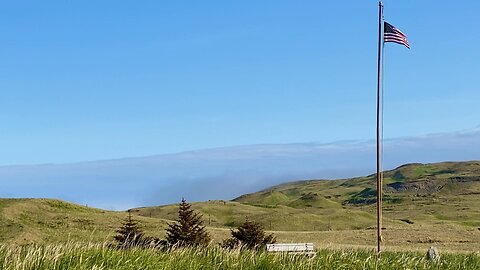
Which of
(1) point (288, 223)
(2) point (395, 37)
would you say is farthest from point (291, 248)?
(1) point (288, 223)

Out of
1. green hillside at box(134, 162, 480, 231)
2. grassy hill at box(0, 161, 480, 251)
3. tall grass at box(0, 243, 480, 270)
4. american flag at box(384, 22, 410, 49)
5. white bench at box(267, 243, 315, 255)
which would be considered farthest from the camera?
green hillside at box(134, 162, 480, 231)

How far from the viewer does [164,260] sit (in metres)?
12.9

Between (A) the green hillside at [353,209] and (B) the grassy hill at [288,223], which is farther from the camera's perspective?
(A) the green hillside at [353,209]

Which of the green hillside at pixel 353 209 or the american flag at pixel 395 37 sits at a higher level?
the american flag at pixel 395 37

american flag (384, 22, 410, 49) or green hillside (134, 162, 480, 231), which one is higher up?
american flag (384, 22, 410, 49)

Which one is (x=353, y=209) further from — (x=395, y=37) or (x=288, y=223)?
(x=395, y=37)

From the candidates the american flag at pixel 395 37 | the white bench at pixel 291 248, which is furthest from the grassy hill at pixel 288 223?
the american flag at pixel 395 37

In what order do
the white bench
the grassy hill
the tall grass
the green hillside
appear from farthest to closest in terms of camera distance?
1. the green hillside
2. the grassy hill
3. the white bench
4. the tall grass

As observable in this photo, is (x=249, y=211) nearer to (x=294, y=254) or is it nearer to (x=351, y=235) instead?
(x=351, y=235)

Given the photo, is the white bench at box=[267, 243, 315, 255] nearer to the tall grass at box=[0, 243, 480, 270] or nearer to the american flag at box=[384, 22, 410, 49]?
the tall grass at box=[0, 243, 480, 270]

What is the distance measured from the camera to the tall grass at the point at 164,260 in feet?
36.2

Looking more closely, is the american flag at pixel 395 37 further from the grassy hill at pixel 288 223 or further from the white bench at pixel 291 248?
the white bench at pixel 291 248

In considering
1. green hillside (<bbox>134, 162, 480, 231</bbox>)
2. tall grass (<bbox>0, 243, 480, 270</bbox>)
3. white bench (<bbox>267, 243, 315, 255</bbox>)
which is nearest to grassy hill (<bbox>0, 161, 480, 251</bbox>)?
green hillside (<bbox>134, 162, 480, 231</bbox>)

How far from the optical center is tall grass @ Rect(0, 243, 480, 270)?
11023 millimetres
